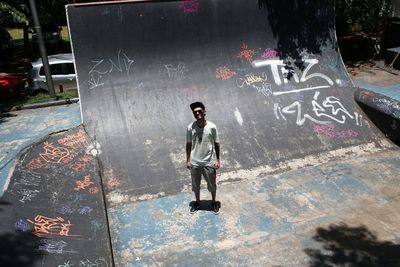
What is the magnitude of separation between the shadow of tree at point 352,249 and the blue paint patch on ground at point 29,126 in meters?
4.91

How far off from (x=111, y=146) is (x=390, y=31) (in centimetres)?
1060

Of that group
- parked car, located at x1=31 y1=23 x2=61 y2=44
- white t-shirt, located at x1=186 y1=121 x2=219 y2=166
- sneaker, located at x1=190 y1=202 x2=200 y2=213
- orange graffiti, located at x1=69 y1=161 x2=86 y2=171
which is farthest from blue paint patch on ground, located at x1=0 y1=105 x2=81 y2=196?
parked car, located at x1=31 y1=23 x2=61 y2=44

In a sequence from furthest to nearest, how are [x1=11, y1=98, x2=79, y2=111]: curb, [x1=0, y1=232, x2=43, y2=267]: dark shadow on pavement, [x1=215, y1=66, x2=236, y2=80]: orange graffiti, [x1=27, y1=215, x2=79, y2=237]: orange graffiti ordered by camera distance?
[x1=11, y1=98, x2=79, y2=111]: curb < [x1=215, y1=66, x2=236, y2=80]: orange graffiti < [x1=27, y1=215, x2=79, y2=237]: orange graffiti < [x1=0, y1=232, x2=43, y2=267]: dark shadow on pavement

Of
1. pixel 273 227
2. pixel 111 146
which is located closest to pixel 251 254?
pixel 273 227

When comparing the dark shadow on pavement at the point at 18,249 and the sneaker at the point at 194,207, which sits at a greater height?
the dark shadow on pavement at the point at 18,249

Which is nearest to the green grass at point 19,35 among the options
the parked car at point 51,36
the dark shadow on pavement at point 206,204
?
the parked car at point 51,36

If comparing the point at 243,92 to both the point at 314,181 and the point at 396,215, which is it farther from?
the point at 396,215

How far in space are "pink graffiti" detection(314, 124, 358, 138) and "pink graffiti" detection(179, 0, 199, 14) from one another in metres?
3.80

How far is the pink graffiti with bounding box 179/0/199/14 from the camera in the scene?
29.4ft

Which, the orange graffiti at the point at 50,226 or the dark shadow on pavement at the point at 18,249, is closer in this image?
the dark shadow on pavement at the point at 18,249

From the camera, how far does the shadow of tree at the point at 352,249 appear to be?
16.5 feet

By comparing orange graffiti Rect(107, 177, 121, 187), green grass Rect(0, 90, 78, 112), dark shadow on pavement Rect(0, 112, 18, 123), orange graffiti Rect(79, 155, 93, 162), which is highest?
green grass Rect(0, 90, 78, 112)

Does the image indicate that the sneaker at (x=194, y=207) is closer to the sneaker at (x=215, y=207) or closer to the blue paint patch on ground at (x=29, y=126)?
the sneaker at (x=215, y=207)

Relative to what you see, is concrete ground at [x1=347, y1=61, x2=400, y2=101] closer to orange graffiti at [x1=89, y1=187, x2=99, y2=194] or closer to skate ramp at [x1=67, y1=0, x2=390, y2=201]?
skate ramp at [x1=67, y1=0, x2=390, y2=201]
